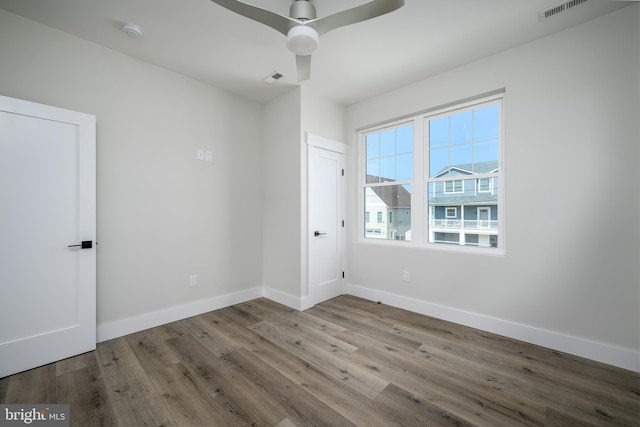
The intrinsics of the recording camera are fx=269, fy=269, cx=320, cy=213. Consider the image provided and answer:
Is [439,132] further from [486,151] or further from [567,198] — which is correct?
[567,198]

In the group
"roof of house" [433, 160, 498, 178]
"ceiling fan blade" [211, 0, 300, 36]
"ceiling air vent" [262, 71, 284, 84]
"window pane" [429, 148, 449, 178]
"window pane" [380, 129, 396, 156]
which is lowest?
"roof of house" [433, 160, 498, 178]

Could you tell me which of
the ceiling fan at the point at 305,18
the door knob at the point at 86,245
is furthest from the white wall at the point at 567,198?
the door knob at the point at 86,245

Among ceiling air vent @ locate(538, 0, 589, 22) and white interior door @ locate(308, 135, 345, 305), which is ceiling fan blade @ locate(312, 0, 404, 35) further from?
white interior door @ locate(308, 135, 345, 305)

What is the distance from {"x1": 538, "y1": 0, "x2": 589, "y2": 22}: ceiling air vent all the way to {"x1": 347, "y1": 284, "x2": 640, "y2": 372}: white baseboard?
273 cm

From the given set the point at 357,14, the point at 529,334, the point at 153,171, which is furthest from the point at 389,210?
the point at 153,171

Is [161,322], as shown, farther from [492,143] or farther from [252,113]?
[492,143]

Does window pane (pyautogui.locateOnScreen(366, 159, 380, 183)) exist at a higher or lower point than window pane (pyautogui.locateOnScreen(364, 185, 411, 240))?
higher

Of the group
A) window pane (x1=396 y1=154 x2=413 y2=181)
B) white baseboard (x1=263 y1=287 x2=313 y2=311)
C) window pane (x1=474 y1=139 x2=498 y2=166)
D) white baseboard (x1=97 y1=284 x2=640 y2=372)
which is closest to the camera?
white baseboard (x1=97 y1=284 x2=640 y2=372)

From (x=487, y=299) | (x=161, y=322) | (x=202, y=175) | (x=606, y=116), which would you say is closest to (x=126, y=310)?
(x=161, y=322)

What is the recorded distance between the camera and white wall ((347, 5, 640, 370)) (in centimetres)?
215

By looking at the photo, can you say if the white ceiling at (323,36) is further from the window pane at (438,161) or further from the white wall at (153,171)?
the window pane at (438,161)

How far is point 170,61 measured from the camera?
9.36 ft

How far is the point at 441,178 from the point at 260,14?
2527 millimetres

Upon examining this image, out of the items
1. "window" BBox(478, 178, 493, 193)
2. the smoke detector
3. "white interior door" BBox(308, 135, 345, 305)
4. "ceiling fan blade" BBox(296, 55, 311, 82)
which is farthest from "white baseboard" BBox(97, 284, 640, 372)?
the smoke detector
